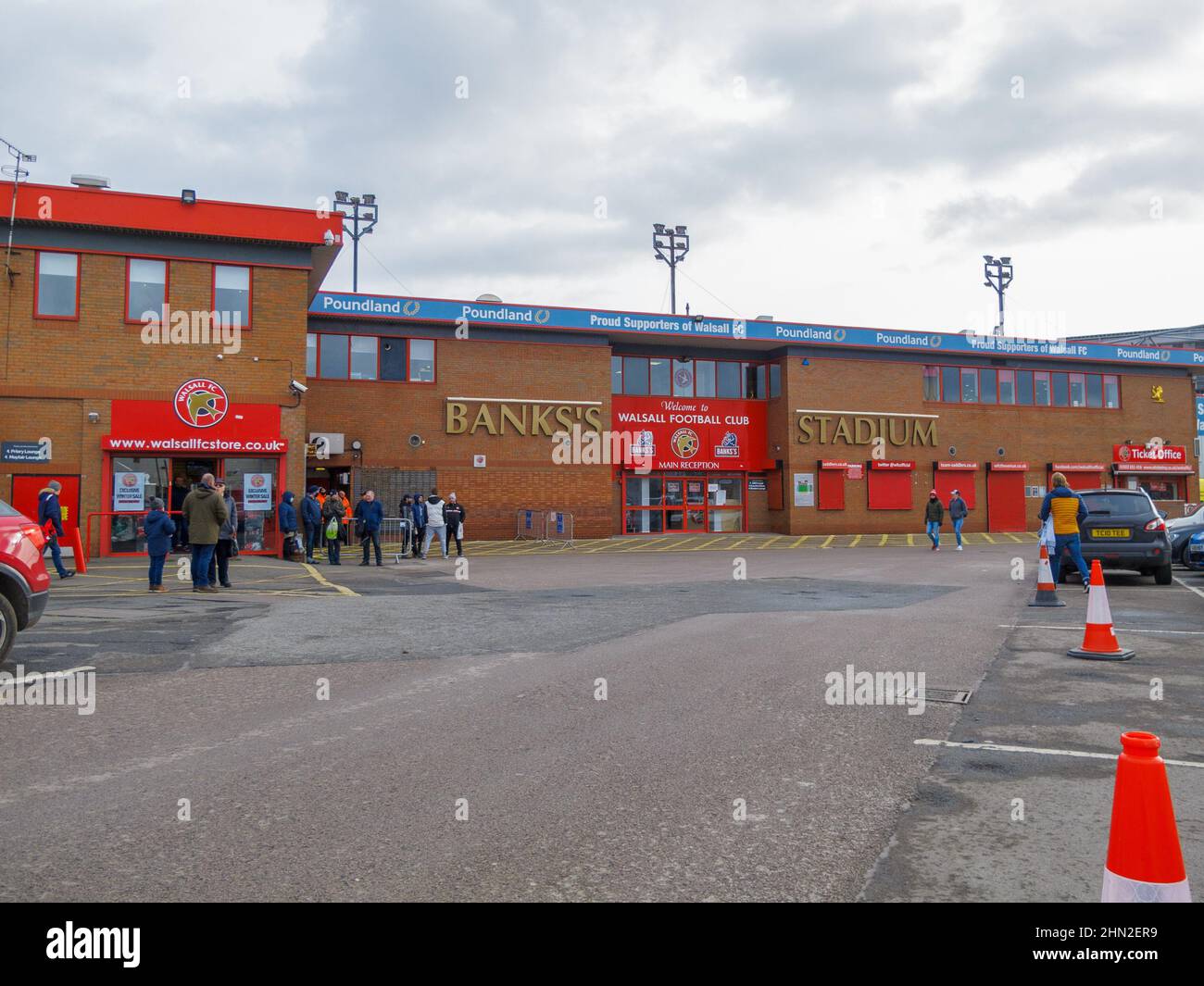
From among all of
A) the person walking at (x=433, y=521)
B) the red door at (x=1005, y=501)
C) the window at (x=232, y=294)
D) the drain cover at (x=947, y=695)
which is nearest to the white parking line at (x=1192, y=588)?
the drain cover at (x=947, y=695)

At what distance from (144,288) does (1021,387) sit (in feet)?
105

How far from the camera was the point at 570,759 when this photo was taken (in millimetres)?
5207

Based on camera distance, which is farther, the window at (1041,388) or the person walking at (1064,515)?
the window at (1041,388)

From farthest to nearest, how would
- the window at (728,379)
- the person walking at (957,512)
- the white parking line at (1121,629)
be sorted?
the window at (728,379), the person walking at (957,512), the white parking line at (1121,629)

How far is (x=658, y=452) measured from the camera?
33.7 meters

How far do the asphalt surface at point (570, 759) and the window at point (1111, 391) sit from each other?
31.9 meters

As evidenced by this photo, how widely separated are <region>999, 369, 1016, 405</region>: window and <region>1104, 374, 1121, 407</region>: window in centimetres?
472

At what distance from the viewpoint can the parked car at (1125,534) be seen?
15016mm

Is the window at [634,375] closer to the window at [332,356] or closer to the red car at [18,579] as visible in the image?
the window at [332,356]

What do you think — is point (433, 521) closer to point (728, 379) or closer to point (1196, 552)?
point (1196, 552)

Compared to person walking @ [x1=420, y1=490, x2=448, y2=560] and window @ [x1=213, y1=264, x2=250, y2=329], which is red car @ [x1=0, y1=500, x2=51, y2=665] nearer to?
person walking @ [x1=420, y1=490, x2=448, y2=560]
